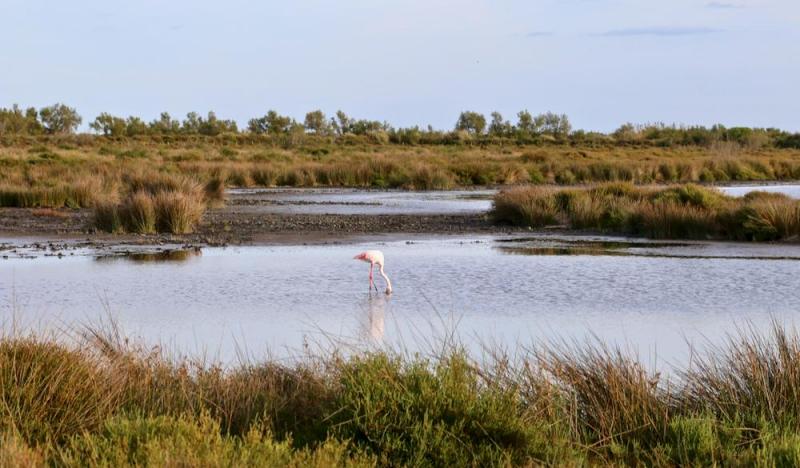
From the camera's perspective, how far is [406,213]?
84.4ft

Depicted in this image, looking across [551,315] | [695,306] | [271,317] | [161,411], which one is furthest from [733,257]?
[161,411]

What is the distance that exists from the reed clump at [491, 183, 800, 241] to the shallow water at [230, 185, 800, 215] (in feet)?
10.4

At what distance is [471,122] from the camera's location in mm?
98688

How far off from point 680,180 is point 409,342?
33472 millimetres

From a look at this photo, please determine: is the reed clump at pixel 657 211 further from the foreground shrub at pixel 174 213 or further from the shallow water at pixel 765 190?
the shallow water at pixel 765 190

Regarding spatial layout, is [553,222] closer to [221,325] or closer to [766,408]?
[221,325]

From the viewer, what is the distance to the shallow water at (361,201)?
26938 millimetres

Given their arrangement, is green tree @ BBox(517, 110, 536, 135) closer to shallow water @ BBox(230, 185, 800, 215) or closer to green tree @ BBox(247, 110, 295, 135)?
green tree @ BBox(247, 110, 295, 135)

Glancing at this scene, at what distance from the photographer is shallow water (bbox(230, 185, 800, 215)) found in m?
26.9

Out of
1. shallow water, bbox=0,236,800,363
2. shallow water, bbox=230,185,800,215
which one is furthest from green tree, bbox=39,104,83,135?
shallow water, bbox=0,236,800,363

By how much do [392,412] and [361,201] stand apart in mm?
25114

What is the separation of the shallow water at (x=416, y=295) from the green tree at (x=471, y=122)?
80505 mm

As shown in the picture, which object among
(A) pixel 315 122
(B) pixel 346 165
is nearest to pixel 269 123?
(A) pixel 315 122

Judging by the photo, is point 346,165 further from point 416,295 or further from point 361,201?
point 416,295
